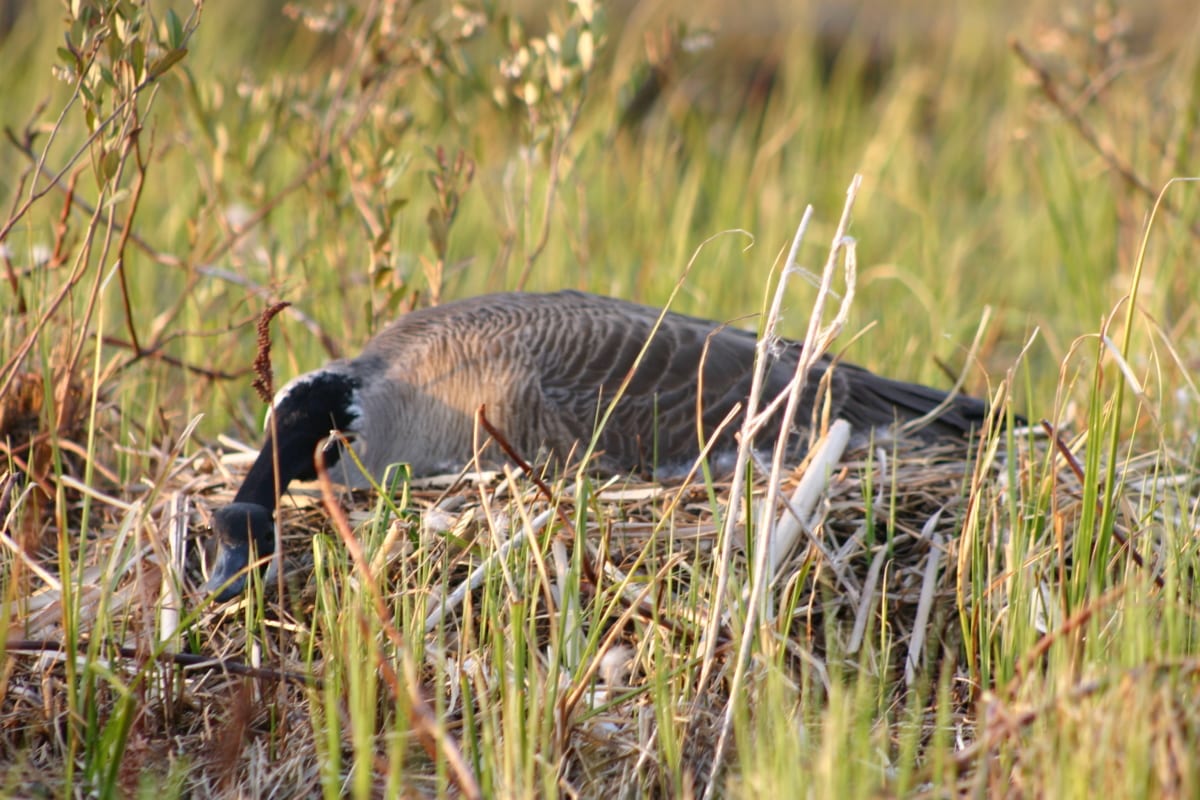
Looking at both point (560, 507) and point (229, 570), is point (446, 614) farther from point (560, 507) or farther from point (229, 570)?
point (229, 570)

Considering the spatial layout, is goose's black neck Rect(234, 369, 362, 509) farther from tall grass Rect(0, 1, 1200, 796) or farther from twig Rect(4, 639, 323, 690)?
twig Rect(4, 639, 323, 690)

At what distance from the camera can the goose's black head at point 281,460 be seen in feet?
10.4

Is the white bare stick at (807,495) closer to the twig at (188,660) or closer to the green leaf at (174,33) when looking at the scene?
the twig at (188,660)

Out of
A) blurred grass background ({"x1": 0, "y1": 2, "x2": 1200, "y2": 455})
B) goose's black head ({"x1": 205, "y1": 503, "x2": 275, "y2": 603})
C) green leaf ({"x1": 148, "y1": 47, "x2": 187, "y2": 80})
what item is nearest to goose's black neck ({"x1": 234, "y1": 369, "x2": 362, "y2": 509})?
goose's black head ({"x1": 205, "y1": 503, "x2": 275, "y2": 603})

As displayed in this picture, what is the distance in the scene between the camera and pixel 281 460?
3623mm

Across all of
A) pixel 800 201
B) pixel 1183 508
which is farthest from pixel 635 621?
pixel 800 201

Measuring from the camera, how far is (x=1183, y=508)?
2.83 meters

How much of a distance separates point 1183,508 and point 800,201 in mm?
4398

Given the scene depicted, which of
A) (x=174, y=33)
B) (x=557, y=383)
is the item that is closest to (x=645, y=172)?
(x=557, y=383)

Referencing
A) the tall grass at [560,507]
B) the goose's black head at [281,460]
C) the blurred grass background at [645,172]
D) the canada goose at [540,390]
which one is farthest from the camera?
the blurred grass background at [645,172]

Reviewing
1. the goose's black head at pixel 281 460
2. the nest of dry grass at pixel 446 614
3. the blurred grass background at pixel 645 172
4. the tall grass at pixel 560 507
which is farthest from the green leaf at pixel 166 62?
the nest of dry grass at pixel 446 614

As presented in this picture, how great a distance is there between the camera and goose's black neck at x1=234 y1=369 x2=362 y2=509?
11.8ft

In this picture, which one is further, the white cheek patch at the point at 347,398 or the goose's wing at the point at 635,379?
the goose's wing at the point at 635,379

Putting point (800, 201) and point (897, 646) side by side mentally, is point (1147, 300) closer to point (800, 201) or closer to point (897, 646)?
point (800, 201)
